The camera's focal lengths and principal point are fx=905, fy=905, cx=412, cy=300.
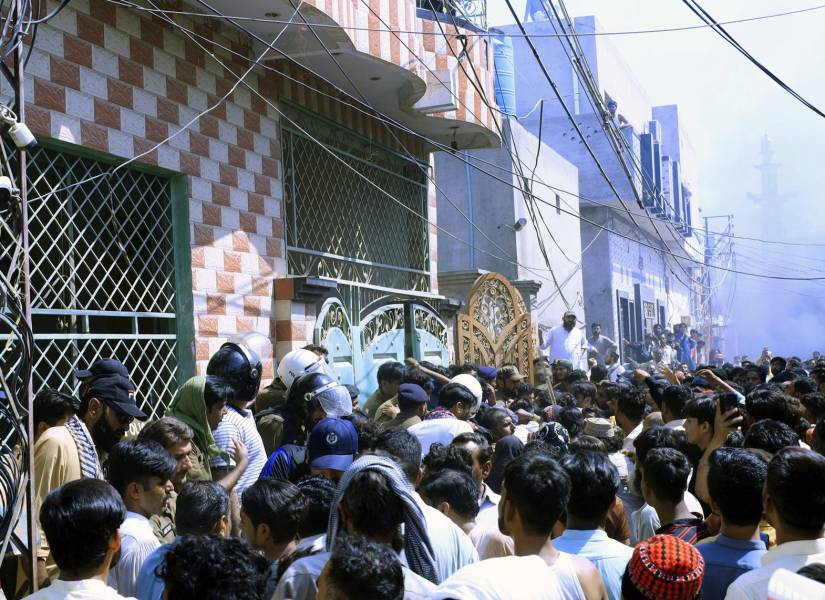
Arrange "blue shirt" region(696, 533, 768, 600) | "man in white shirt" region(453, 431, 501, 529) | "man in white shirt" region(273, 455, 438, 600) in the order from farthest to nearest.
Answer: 1. "man in white shirt" region(453, 431, 501, 529)
2. "blue shirt" region(696, 533, 768, 600)
3. "man in white shirt" region(273, 455, 438, 600)

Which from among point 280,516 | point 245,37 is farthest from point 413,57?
point 280,516

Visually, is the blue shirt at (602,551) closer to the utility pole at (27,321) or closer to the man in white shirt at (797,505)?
the man in white shirt at (797,505)

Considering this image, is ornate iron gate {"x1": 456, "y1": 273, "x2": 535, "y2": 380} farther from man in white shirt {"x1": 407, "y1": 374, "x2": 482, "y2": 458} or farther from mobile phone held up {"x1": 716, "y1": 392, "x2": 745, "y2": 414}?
mobile phone held up {"x1": 716, "y1": 392, "x2": 745, "y2": 414}

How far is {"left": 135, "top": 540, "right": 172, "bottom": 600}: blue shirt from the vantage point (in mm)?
3092

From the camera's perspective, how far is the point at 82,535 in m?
2.81

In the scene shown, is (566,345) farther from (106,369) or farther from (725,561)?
(725,561)

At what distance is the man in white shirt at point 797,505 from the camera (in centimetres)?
300

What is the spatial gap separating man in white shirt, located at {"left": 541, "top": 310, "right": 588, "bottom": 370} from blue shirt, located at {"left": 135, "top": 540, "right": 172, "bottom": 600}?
1123 centimetres

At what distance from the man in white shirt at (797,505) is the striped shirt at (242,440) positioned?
2.88m

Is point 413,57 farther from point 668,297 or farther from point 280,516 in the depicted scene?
point 668,297

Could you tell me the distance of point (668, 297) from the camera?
3734 cm

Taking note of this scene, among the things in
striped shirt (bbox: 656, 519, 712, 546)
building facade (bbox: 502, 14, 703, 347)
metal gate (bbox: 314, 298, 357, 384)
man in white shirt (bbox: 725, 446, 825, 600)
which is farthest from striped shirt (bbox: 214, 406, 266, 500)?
building facade (bbox: 502, 14, 703, 347)

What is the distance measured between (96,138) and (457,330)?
6.97 meters

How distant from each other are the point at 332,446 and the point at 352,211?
6.82 metres
